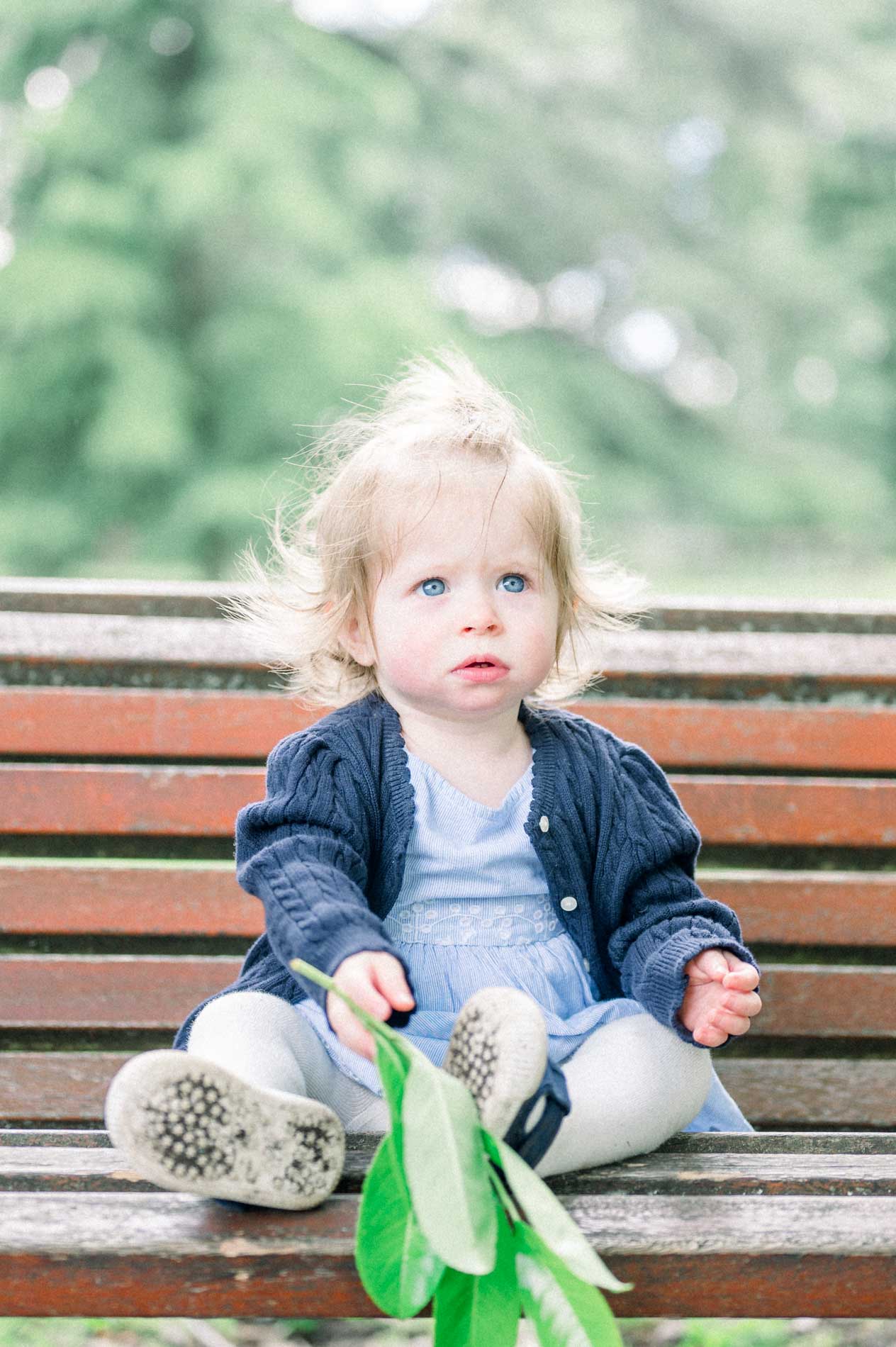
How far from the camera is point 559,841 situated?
1.81 metres

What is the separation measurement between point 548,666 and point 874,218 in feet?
45.1

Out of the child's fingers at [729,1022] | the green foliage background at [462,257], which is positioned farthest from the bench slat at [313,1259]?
the green foliage background at [462,257]

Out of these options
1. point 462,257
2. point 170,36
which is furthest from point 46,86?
point 462,257

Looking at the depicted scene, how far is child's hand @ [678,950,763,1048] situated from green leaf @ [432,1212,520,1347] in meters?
0.40

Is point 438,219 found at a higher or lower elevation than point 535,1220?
higher

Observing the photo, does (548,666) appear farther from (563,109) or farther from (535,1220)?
(563,109)

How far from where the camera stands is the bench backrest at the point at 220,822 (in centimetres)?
216

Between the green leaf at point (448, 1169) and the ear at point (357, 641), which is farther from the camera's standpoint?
the ear at point (357, 641)

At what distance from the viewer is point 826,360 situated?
47.1 feet

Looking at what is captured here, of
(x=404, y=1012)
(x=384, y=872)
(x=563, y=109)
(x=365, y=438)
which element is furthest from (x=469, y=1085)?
(x=563, y=109)

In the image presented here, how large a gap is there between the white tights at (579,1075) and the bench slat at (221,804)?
478 mm

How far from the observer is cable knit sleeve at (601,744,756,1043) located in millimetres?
1669

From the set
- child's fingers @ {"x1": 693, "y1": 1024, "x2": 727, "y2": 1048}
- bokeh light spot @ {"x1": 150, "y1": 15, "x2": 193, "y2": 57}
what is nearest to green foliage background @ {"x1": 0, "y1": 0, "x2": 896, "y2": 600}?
bokeh light spot @ {"x1": 150, "y1": 15, "x2": 193, "y2": 57}

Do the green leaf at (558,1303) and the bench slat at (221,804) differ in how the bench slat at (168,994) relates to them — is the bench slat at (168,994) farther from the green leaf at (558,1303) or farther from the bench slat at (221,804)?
the green leaf at (558,1303)
